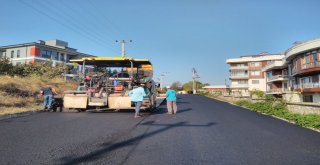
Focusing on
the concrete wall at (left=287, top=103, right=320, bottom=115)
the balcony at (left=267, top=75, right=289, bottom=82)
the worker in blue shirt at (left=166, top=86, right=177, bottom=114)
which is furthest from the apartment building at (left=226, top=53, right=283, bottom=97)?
the worker in blue shirt at (left=166, top=86, right=177, bottom=114)

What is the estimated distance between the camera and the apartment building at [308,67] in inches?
1272

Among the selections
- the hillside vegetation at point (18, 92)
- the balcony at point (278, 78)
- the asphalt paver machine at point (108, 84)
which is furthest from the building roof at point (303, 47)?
the hillside vegetation at point (18, 92)

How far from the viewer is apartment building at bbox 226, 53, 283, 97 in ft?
242

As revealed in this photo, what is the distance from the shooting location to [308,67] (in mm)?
33750

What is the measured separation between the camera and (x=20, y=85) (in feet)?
67.9

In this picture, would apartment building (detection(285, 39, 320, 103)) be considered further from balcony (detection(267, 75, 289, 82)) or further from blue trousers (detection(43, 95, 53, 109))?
blue trousers (detection(43, 95, 53, 109))

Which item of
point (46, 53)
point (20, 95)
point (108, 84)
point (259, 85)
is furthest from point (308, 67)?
point (46, 53)

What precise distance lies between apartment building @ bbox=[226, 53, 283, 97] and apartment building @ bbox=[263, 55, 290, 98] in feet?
50.1

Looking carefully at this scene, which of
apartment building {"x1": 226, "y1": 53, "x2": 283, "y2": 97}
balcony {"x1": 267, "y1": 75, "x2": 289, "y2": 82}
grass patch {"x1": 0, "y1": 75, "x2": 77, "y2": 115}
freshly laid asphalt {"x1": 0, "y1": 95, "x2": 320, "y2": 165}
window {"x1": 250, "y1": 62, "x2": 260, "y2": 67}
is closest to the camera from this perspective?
freshly laid asphalt {"x1": 0, "y1": 95, "x2": 320, "y2": 165}

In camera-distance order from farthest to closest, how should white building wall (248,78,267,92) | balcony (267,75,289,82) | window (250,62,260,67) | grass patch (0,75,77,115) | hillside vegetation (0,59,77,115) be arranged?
window (250,62,260,67), white building wall (248,78,267,92), balcony (267,75,289,82), grass patch (0,75,77,115), hillside vegetation (0,59,77,115)

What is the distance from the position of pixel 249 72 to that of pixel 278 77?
2458 cm

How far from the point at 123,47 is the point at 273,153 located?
3729 centimetres

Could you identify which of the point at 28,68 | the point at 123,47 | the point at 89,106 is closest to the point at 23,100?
the point at 89,106

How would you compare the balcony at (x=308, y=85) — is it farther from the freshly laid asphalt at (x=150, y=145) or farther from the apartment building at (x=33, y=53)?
the apartment building at (x=33, y=53)
